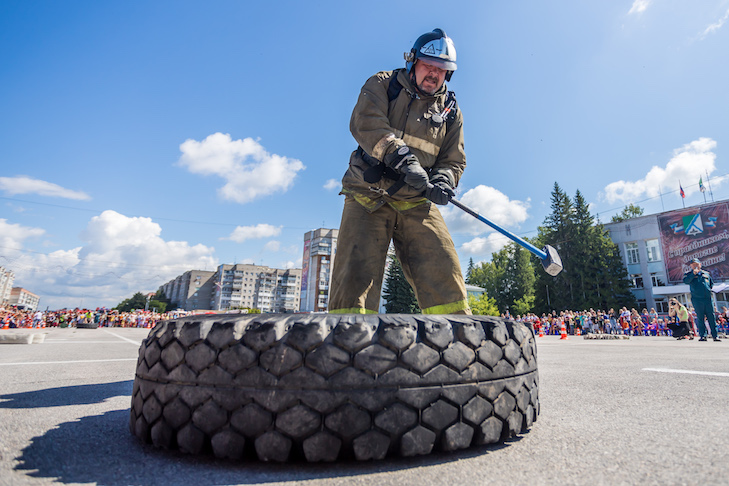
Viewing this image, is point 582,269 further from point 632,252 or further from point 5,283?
point 5,283

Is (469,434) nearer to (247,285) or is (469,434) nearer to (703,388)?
(703,388)

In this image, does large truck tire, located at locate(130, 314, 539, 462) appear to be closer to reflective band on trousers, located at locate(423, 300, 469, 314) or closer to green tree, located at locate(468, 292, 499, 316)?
reflective band on trousers, located at locate(423, 300, 469, 314)

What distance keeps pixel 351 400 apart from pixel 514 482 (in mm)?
427

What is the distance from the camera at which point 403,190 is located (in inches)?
96.0

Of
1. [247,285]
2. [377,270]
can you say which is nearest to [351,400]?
[377,270]

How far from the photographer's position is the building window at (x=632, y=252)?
44.0 metres

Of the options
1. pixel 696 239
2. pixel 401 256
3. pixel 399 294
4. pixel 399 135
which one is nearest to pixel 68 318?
pixel 399 294

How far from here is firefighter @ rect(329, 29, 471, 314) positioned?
7.64ft

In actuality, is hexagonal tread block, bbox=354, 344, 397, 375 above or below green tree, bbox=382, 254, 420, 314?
below

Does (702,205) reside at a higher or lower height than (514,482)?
higher

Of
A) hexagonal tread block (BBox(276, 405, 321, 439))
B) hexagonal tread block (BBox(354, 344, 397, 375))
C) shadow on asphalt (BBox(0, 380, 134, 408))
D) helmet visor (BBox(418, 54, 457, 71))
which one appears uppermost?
helmet visor (BBox(418, 54, 457, 71))

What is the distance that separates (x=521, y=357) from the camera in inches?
50.7

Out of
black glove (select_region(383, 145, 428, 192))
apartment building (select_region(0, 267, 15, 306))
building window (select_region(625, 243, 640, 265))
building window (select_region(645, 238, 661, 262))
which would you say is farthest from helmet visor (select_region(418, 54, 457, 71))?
apartment building (select_region(0, 267, 15, 306))

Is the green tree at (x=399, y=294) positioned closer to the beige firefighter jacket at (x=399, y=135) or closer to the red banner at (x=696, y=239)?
the red banner at (x=696, y=239)
